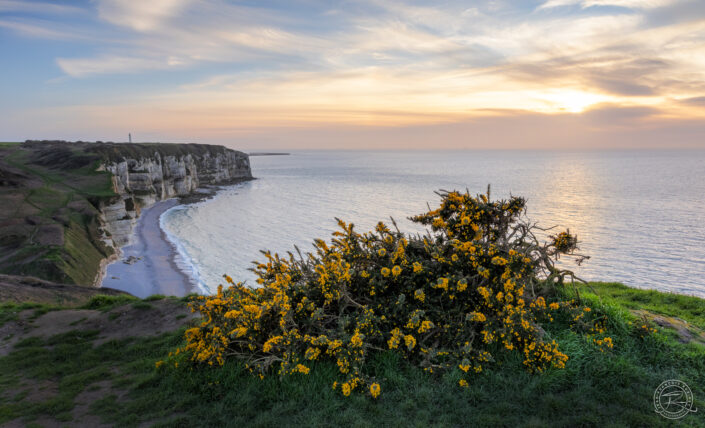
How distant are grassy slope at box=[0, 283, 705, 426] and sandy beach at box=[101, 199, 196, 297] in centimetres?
3032

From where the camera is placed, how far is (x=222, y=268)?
4238 cm

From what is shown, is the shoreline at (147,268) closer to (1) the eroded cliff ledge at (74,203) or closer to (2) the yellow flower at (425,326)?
(1) the eroded cliff ledge at (74,203)

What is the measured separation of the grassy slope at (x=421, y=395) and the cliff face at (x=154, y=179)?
149ft

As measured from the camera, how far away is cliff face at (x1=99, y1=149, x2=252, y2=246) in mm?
50281

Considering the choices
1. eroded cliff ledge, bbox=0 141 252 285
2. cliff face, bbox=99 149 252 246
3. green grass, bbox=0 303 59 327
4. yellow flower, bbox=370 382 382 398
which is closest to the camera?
yellow flower, bbox=370 382 382 398

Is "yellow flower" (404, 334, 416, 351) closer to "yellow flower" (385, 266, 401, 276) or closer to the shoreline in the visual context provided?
"yellow flower" (385, 266, 401, 276)

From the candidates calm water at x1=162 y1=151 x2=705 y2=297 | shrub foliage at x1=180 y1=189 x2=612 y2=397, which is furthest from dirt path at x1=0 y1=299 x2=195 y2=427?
calm water at x1=162 y1=151 x2=705 y2=297

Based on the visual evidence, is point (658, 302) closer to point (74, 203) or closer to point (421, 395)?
point (421, 395)

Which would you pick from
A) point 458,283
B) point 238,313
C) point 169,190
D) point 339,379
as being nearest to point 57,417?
point 238,313

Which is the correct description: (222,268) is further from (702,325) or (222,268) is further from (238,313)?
(702,325)

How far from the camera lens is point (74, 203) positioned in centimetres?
4444

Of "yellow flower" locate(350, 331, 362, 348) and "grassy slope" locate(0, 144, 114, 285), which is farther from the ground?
"yellow flower" locate(350, 331, 362, 348)

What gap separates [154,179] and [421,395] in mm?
92382

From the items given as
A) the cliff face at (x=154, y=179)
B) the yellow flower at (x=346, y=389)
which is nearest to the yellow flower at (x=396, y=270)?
the yellow flower at (x=346, y=389)
